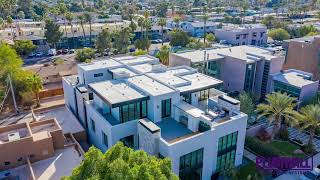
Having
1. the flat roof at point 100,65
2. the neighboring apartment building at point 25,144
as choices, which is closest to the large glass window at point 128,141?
the neighboring apartment building at point 25,144

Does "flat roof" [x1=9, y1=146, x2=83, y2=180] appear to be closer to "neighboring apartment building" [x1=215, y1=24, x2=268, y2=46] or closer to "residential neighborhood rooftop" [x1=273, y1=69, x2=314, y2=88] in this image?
"residential neighborhood rooftop" [x1=273, y1=69, x2=314, y2=88]

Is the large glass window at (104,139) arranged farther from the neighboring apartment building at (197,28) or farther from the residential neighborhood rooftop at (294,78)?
the neighboring apartment building at (197,28)

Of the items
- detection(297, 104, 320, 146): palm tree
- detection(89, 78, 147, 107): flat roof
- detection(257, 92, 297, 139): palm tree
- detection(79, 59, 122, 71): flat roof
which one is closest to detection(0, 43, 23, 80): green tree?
detection(79, 59, 122, 71): flat roof

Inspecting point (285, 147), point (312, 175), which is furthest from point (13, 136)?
point (285, 147)

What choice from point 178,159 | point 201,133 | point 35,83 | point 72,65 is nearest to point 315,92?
point 201,133

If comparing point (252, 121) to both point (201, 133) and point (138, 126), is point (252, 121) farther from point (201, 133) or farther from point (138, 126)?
point (138, 126)

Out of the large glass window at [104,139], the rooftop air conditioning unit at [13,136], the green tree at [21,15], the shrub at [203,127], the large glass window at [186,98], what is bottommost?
the large glass window at [104,139]
